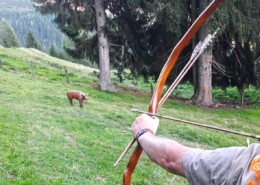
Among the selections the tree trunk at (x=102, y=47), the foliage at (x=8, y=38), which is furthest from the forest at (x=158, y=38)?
the foliage at (x=8, y=38)

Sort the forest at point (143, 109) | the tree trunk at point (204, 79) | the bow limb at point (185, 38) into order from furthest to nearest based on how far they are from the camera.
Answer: the tree trunk at point (204, 79)
the bow limb at point (185, 38)
the forest at point (143, 109)

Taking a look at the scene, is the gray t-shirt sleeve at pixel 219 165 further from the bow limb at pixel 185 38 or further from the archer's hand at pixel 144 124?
the bow limb at pixel 185 38

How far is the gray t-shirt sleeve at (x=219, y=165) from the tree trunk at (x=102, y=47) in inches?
637

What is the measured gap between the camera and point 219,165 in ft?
5.29

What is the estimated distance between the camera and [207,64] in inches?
666

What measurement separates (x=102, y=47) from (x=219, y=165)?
1642 centimetres

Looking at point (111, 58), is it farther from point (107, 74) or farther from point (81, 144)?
point (81, 144)

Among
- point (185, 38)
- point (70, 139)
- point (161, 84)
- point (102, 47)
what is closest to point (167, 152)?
point (161, 84)

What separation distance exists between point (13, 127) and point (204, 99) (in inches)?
432

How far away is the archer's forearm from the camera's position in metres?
1.77

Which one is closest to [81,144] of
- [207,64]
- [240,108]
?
[207,64]

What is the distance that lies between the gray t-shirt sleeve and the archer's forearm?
4cm

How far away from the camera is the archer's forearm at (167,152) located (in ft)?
5.80

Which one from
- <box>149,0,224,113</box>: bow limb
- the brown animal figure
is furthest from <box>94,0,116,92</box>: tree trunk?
<box>149,0,224,113</box>: bow limb
